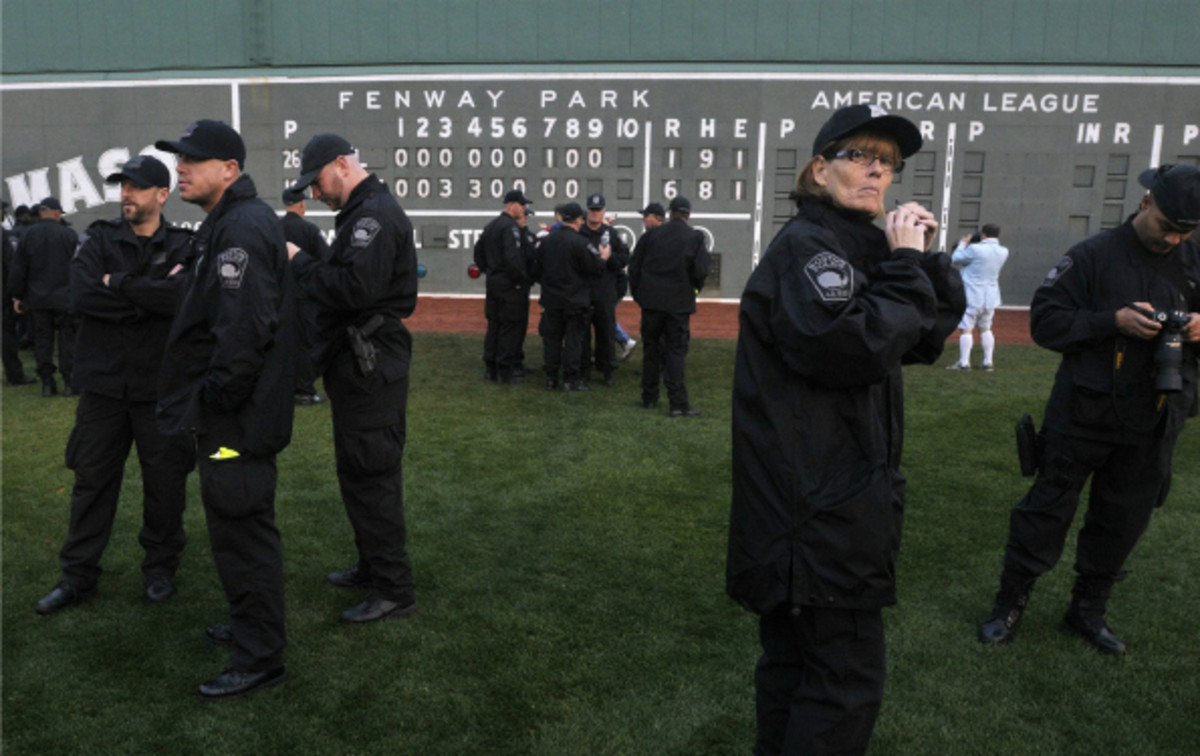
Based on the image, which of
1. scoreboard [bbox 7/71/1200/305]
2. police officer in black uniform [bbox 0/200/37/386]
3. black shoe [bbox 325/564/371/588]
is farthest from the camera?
scoreboard [bbox 7/71/1200/305]

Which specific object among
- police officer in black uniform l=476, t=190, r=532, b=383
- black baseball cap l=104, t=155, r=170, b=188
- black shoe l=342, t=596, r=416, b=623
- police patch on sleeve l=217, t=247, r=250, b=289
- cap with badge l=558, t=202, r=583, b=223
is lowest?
black shoe l=342, t=596, r=416, b=623

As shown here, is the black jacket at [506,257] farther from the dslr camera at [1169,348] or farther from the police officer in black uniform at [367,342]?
the dslr camera at [1169,348]

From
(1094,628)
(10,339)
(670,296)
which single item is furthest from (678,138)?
(1094,628)

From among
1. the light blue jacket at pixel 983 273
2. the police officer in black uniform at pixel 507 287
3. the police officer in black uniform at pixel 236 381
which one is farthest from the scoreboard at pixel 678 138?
the police officer in black uniform at pixel 236 381

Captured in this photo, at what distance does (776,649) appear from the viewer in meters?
2.29

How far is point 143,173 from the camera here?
3.89m

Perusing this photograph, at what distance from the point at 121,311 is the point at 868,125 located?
11.2 feet

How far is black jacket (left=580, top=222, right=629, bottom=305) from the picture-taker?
30.8 ft

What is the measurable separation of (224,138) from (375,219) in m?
0.66

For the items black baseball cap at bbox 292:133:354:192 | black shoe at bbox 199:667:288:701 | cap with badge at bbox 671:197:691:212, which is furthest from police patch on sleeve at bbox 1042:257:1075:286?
cap with badge at bbox 671:197:691:212

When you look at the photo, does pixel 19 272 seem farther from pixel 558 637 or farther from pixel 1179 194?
pixel 1179 194

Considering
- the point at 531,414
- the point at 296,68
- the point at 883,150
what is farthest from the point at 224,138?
the point at 296,68

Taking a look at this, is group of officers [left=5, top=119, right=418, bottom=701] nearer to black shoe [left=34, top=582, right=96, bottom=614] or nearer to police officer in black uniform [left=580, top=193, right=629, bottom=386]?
black shoe [left=34, top=582, right=96, bottom=614]

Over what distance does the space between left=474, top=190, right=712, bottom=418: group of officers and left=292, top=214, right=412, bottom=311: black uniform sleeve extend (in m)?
4.53
